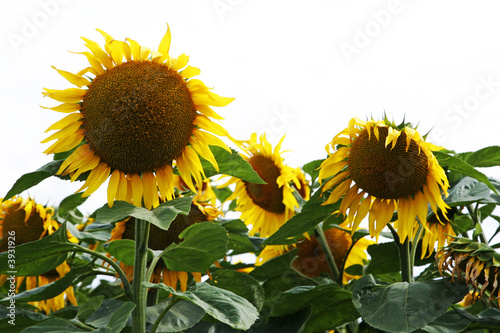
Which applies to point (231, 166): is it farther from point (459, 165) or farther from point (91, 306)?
point (459, 165)

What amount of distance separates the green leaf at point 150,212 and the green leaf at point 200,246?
220mm

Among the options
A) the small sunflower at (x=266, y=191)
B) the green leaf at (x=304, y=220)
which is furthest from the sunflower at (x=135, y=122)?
the small sunflower at (x=266, y=191)

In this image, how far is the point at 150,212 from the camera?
1355mm

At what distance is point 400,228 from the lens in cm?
188

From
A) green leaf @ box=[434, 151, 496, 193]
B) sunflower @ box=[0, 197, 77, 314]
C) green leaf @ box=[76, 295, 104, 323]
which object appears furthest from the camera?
sunflower @ box=[0, 197, 77, 314]

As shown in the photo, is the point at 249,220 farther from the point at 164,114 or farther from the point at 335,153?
the point at 164,114

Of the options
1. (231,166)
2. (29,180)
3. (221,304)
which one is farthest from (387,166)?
(29,180)

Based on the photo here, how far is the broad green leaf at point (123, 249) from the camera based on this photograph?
164 cm

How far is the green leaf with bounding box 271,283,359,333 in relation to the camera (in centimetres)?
184

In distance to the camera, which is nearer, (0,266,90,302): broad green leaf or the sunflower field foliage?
the sunflower field foliage

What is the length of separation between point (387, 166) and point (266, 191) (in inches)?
30.3

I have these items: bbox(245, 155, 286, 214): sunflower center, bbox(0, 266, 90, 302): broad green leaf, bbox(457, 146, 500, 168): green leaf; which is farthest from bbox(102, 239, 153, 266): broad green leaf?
bbox(457, 146, 500, 168): green leaf

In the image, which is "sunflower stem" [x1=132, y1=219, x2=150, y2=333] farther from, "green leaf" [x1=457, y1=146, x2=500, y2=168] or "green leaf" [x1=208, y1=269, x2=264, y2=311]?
"green leaf" [x1=457, y1=146, x2=500, y2=168]

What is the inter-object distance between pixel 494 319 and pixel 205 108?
110 cm
